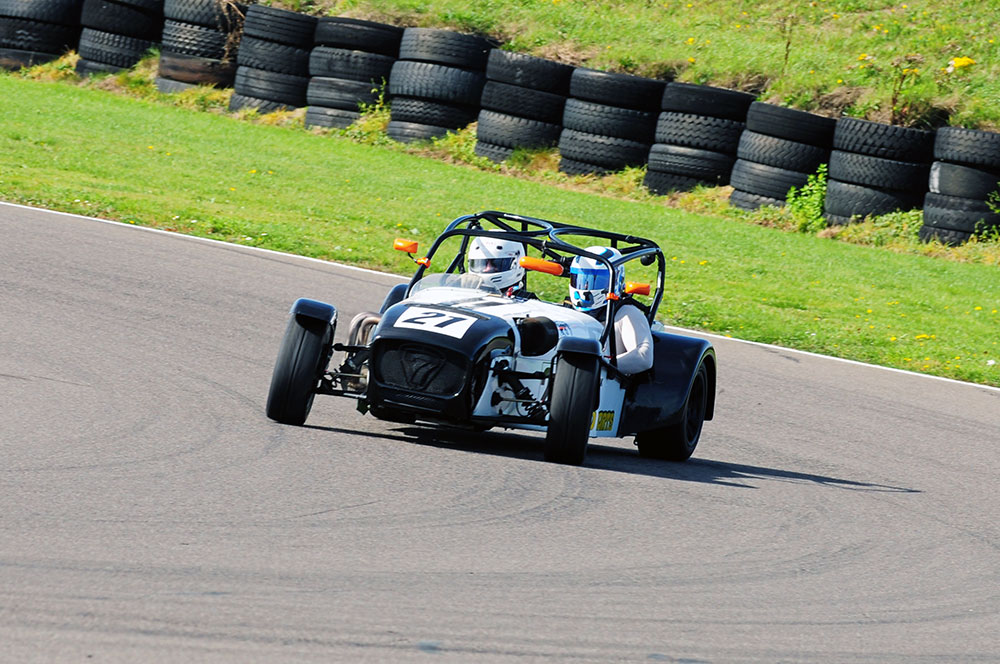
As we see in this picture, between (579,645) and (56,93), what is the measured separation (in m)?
20.5

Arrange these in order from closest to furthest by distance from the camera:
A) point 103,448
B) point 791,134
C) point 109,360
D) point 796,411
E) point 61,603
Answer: point 61,603 → point 103,448 → point 109,360 → point 796,411 → point 791,134

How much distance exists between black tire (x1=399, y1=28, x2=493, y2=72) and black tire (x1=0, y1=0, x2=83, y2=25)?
617cm

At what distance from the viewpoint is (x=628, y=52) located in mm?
23125

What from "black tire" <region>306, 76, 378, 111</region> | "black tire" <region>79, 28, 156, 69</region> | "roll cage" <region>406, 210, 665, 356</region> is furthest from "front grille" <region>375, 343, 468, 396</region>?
"black tire" <region>79, 28, 156, 69</region>

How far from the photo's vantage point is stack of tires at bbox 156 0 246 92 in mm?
22500

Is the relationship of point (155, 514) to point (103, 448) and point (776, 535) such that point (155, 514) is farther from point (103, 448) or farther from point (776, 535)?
point (776, 535)

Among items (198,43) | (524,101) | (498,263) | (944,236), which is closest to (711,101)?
(524,101)

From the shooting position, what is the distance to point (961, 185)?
1800 cm

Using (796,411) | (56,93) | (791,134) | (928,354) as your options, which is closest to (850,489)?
(796,411)

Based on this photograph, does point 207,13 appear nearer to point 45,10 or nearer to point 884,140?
point 45,10

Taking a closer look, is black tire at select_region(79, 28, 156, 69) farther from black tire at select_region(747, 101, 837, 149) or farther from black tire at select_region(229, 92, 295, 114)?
black tire at select_region(747, 101, 837, 149)

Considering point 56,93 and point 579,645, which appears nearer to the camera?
point 579,645

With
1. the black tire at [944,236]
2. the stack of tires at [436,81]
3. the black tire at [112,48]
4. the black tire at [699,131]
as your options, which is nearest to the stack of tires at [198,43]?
the black tire at [112,48]

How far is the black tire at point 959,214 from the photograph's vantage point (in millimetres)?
18203
